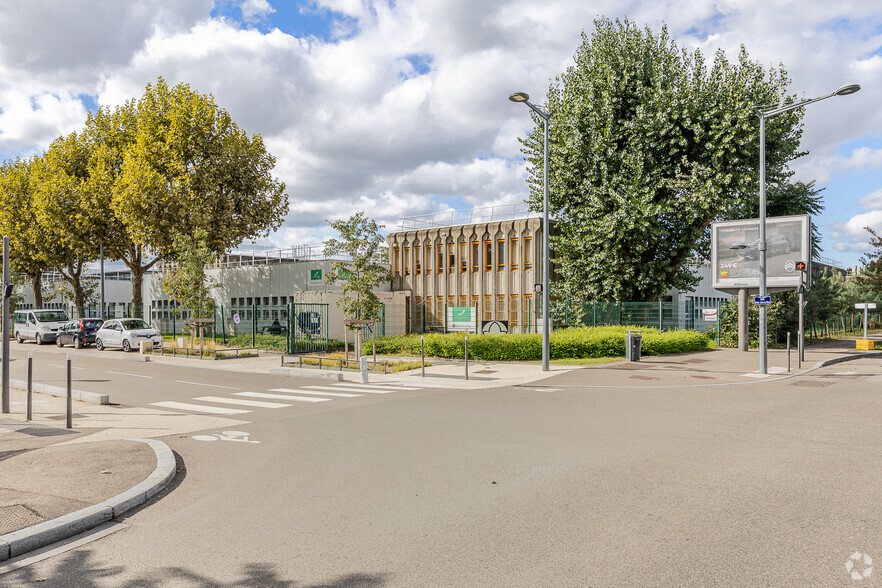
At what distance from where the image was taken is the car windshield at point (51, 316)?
1564 inches

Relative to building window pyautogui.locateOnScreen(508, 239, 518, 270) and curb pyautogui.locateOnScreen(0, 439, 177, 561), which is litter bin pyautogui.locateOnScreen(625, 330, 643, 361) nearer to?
building window pyautogui.locateOnScreen(508, 239, 518, 270)

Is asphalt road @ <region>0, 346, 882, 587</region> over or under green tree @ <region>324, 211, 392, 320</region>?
under

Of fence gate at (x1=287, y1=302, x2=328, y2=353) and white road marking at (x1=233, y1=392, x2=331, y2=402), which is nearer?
white road marking at (x1=233, y1=392, x2=331, y2=402)

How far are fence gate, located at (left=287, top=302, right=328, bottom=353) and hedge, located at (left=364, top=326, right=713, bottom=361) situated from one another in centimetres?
361

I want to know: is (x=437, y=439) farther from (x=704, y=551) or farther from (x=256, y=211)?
(x=256, y=211)

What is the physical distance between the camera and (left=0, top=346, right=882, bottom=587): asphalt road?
4328mm

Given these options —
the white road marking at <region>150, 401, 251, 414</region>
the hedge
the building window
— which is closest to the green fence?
the hedge

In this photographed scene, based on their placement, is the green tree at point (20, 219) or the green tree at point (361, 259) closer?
the green tree at point (361, 259)

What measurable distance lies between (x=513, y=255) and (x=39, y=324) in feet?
98.4

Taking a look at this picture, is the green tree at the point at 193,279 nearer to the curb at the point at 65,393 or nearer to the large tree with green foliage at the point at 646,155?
the curb at the point at 65,393

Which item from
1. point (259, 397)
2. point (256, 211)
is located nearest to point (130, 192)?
point (256, 211)

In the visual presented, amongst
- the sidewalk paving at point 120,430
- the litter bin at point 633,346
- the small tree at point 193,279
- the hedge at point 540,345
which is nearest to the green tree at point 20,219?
the small tree at point 193,279

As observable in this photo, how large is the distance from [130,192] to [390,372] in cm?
2117

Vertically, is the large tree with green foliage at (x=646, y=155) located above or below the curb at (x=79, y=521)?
above
